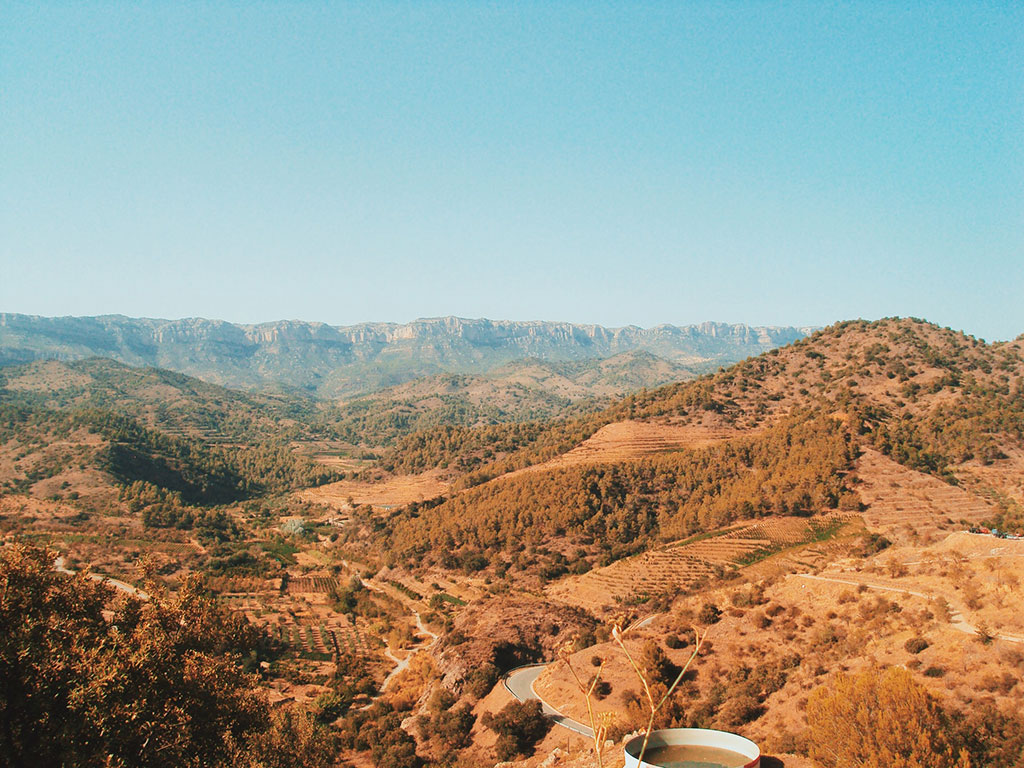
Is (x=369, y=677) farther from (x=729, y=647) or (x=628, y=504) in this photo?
(x=628, y=504)

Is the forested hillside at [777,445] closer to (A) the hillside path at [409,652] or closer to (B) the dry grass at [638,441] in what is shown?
(B) the dry grass at [638,441]

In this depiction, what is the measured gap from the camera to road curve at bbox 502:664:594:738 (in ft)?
93.6

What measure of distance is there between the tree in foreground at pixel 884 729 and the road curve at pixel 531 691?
37.1 feet

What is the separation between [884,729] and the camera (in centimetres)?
1584

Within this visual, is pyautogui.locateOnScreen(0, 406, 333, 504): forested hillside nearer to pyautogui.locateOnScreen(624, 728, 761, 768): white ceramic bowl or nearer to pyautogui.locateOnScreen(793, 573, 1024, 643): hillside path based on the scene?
pyautogui.locateOnScreen(793, 573, 1024, 643): hillside path

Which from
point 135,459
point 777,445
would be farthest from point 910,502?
point 135,459

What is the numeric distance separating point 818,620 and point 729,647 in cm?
442

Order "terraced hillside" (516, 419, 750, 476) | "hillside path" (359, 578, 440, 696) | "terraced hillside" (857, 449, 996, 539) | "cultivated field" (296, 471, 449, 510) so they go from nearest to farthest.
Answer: "hillside path" (359, 578, 440, 696) → "terraced hillside" (857, 449, 996, 539) → "terraced hillside" (516, 419, 750, 476) → "cultivated field" (296, 471, 449, 510)

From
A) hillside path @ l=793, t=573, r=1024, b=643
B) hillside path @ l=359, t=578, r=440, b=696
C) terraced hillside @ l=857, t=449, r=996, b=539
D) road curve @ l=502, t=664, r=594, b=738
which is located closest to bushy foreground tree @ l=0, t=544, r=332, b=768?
road curve @ l=502, t=664, r=594, b=738

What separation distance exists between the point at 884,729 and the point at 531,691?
21.4 metres

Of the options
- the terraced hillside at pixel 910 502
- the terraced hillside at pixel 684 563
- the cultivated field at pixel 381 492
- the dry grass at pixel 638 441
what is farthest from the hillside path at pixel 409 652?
the cultivated field at pixel 381 492

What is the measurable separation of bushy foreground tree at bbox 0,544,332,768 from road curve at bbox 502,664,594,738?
13.8 metres

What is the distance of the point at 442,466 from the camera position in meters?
124

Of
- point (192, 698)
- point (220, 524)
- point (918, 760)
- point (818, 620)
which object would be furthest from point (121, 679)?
point (220, 524)
